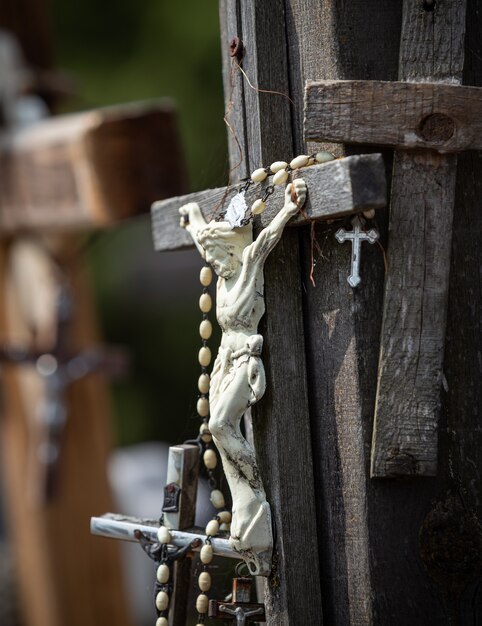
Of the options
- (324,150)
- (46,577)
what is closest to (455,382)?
(324,150)

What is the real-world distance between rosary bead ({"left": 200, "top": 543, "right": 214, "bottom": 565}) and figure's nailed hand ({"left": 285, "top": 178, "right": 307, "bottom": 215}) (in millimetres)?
545

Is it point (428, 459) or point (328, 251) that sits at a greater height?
point (328, 251)

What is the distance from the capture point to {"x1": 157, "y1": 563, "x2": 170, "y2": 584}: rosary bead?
5.09 ft

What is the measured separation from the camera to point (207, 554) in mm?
1515

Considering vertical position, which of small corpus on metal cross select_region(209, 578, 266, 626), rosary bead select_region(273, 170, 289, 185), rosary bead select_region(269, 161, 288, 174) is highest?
rosary bead select_region(269, 161, 288, 174)

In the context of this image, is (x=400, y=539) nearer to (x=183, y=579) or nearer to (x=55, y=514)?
(x=183, y=579)

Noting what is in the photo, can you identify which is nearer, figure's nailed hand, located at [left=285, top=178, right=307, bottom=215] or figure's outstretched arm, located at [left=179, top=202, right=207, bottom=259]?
figure's nailed hand, located at [left=285, top=178, right=307, bottom=215]

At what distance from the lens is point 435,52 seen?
1.41 meters

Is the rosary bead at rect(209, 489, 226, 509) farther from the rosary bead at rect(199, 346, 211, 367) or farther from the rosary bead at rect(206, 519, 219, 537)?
the rosary bead at rect(199, 346, 211, 367)

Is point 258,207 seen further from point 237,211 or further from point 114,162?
point 114,162

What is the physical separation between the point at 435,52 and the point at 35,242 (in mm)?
2105

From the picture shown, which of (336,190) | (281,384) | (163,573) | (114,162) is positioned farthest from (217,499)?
(114,162)

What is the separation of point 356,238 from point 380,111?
184mm

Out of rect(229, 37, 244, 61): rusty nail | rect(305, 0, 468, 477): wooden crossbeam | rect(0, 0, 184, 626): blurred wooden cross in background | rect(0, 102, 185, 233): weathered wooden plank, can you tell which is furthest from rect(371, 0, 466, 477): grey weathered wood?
rect(0, 0, 184, 626): blurred wooden cross in background
